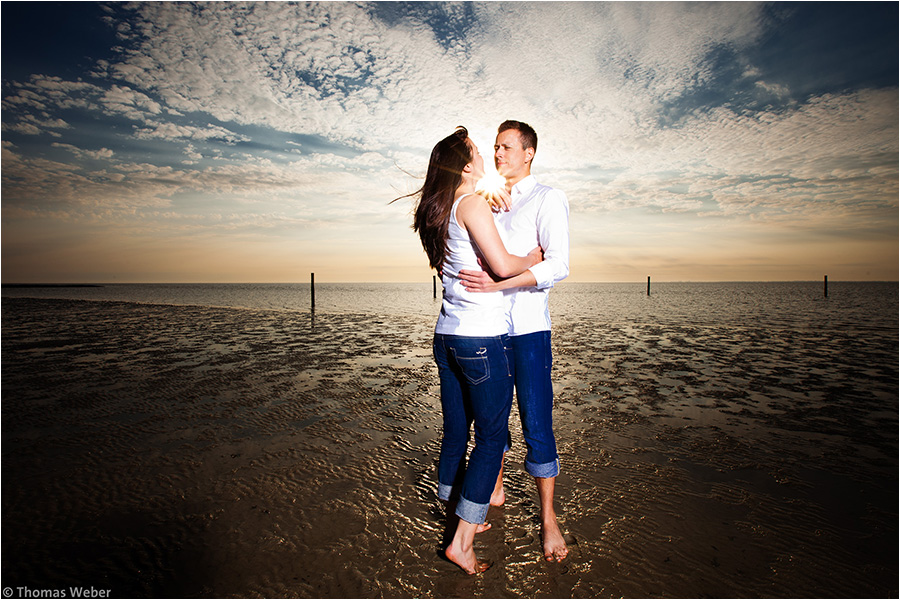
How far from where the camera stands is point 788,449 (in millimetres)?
4223

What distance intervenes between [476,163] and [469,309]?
33.3 inches

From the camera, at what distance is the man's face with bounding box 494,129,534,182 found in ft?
8.68

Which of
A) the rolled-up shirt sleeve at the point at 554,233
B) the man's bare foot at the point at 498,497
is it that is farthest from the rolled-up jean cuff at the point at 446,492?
the rolled-up shirt sleeve at the point at 554,233

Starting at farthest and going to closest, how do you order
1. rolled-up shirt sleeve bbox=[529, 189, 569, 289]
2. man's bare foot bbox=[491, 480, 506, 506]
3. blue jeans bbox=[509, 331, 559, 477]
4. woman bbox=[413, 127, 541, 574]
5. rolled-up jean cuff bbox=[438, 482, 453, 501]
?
man's bare foot bbox=[491, 480, 506, 506], rolled-up jean cuff bbox=[438, 482, 453, 501], blue jeans bbox=[509, 331, 559, 477], rolled-up shirt sleeve bbox=[529, 189, 569, 289], woman bbox=[413, 127, 541, 574]

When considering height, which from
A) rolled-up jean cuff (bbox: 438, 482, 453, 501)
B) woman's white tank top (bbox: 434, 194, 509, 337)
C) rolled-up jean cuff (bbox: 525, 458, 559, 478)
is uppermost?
woman's white tank top (bbox: 434, 194, 509, 337)

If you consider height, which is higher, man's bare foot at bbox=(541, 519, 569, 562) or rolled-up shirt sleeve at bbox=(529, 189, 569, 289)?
rolled-up shirt sleeve at bbox=(529, 189, 569, 289)

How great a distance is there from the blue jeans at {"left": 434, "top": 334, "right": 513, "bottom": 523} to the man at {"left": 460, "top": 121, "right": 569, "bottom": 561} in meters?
0.22

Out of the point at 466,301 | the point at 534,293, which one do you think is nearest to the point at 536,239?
the point at 534,293

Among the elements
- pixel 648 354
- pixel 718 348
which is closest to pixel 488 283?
pixel 648 354

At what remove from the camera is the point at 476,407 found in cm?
236

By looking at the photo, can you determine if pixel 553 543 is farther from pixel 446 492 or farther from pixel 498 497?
pixel 446 492

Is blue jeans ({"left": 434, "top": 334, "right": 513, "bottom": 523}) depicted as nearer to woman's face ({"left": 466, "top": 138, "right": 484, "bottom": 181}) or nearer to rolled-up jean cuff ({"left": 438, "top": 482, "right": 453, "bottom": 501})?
rolled-up jean cuff ({"left": 438, "top": 482, "right": 453, "bottom": 501})

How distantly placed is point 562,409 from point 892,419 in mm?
4033

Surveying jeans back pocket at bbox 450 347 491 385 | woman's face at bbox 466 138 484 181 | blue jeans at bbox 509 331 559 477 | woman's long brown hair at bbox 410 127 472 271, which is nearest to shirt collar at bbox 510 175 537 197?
woman's face at bbox 466 138 484 181
